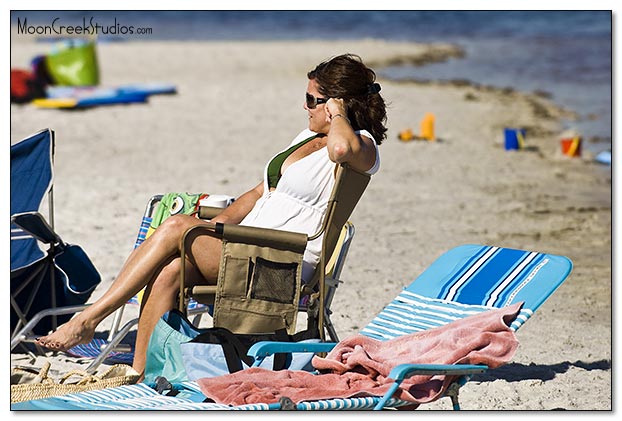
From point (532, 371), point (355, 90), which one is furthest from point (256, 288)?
point (532, 371)

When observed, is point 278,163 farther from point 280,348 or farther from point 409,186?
point 409,186

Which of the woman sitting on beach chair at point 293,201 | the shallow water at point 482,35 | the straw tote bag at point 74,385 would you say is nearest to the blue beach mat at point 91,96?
the shallow water at point 482,35

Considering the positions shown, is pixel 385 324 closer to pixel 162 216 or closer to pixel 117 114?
pixel 162 216

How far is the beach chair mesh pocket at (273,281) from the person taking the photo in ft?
13.1

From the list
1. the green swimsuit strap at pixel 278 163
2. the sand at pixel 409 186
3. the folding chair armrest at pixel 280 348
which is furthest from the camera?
the sand at pixel 409 186

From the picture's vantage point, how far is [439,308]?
13.3 feet

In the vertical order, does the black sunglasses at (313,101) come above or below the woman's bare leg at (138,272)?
above

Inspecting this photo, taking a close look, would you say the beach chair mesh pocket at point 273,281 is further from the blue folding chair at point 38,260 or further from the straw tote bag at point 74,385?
the blue folding chair at point 38,260

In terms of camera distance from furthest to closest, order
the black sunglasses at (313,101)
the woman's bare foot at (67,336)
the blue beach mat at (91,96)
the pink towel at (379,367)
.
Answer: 1. the blue beach mat at (91,96)
2. the black sunglasses at (313,101)
3. the woman's bare foot at (67,336)
4. the pink towel at (379,367)

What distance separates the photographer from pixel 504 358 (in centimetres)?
349

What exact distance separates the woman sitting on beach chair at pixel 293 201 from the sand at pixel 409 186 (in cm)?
90

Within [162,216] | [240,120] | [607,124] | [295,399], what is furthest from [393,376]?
[607,124]

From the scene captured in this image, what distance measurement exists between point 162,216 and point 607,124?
979 cm

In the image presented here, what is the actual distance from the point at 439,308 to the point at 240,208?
1.03 m
